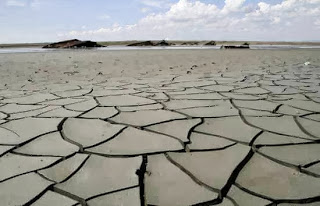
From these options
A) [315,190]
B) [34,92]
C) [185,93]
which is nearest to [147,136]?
[315,190]

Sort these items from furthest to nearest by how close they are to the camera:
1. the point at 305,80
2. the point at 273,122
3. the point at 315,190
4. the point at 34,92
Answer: the point at 305,80 → the point at 34,92 → the point at 273,122 → the point at 315,190

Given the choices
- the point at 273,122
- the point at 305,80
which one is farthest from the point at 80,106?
the point at 305,80

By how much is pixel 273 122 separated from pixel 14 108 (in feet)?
7.85

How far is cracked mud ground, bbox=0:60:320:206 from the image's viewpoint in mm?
1452

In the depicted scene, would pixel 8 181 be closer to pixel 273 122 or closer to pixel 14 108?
pixel 14 108

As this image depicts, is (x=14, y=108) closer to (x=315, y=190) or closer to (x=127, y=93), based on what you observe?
(x=127, y=93)

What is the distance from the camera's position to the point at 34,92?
3.99 m

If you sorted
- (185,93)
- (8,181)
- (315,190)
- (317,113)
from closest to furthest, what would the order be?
(315,190), (8,181), (317,113), (185,93)

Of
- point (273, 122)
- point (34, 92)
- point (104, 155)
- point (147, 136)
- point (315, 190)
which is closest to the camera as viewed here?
point (315, 190)

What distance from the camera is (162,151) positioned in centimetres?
190

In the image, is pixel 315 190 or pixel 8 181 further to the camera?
pixel 8 181

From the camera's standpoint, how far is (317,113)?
2.68 m

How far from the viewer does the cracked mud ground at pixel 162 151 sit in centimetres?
145

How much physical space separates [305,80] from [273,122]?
100 inches
